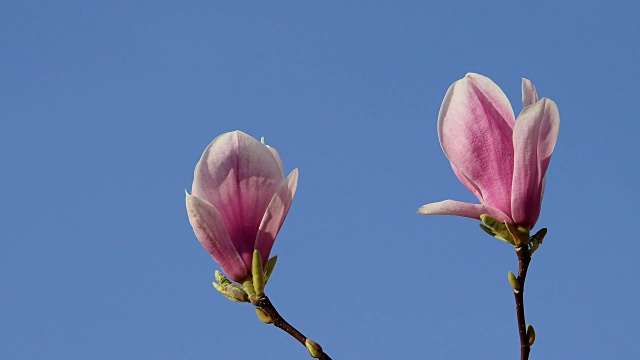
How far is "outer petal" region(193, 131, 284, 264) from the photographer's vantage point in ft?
6.78

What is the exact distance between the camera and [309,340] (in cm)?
A: 193

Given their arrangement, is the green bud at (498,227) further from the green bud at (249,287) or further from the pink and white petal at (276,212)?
the green bud at (249,287)

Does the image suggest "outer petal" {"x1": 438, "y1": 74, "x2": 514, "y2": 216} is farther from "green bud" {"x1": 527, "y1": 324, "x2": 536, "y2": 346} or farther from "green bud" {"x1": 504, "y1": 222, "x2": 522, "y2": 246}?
"green bud" {"x1": 527, "y1": 324, "x2": 536, "y2": 346}

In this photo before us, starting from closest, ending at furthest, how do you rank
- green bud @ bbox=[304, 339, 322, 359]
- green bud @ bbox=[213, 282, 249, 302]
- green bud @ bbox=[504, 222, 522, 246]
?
green bud @ bbox=[304, 339, 322, 359]
green bud @ bbox=[504, 222, 522, 246]
green bud @ bbox=[213, 282, 249, 302]

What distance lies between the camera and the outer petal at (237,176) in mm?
2066

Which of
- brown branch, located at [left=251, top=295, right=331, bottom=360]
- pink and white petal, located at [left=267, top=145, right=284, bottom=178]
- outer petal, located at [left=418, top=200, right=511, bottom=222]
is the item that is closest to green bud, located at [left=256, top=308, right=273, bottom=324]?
brown branch, located at [left=251, top=295, right=331, bottom=360]

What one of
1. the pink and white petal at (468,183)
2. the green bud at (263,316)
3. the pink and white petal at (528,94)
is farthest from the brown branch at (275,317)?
the pink and white petal at (528,94)

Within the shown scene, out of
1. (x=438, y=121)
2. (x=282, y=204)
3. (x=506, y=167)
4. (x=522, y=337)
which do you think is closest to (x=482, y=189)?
(x=506, y=167)

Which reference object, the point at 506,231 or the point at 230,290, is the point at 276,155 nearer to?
the point at 230,290

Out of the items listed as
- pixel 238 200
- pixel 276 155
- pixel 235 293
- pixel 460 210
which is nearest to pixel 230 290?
pixel 235 293

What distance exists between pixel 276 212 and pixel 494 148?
0.60 metres

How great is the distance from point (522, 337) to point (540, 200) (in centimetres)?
37

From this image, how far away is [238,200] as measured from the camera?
2.11 meters

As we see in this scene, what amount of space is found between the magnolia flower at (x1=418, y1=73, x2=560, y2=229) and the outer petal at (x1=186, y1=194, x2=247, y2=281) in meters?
0.61
